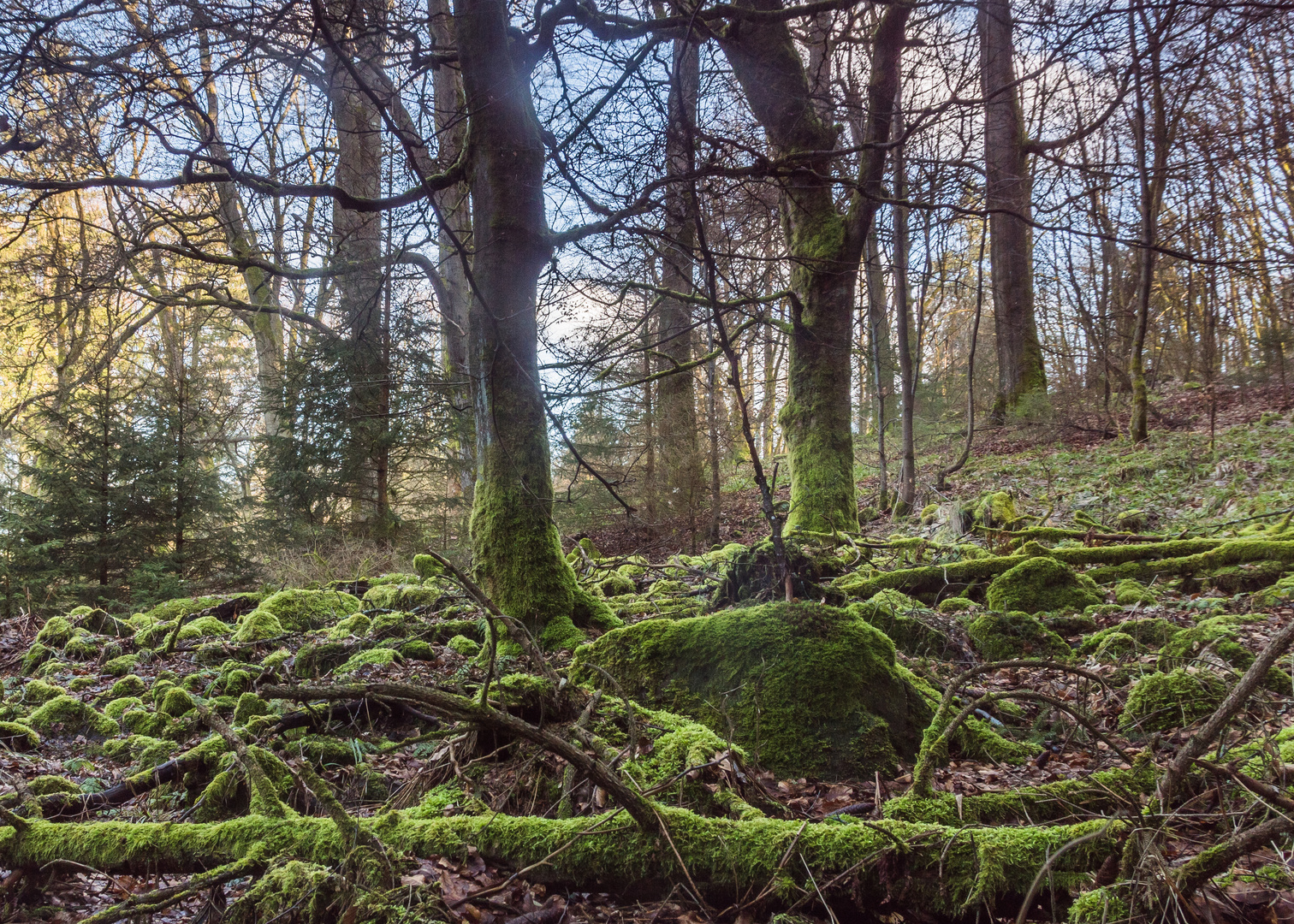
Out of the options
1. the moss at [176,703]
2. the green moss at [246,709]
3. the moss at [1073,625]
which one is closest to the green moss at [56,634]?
the moss at [176,703]

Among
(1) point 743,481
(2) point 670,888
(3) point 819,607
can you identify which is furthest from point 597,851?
(1) point 743,481

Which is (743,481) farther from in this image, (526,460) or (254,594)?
(526,460)

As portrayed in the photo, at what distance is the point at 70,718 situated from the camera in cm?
411

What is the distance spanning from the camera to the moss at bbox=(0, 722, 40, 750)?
3793 millimetres

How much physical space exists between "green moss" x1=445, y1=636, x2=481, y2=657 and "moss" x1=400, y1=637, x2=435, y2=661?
0.13 meters

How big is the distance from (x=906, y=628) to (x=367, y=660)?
3527mm

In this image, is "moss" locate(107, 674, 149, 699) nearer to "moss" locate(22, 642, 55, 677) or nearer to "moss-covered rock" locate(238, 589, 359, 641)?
"moss-covered rock" locate(238, 589, 359, 641)

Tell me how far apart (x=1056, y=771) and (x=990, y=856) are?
4.14 feet

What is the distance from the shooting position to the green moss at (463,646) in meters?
4.80

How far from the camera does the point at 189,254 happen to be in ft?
18.6

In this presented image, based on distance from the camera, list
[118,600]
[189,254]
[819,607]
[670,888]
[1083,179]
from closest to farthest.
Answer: [670,888]
[819,607]
[1083,179]
[189,254]
[118,600]

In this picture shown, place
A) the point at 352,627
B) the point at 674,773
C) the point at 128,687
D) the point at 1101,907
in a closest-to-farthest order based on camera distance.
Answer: the point at 1101,907
the point at 674,773
the point at 128,687
the point at 352,627

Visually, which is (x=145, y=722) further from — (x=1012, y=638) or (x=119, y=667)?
(x=1012, y=638)

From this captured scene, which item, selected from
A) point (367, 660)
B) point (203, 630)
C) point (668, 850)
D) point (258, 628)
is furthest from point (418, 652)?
point (668, 850)
